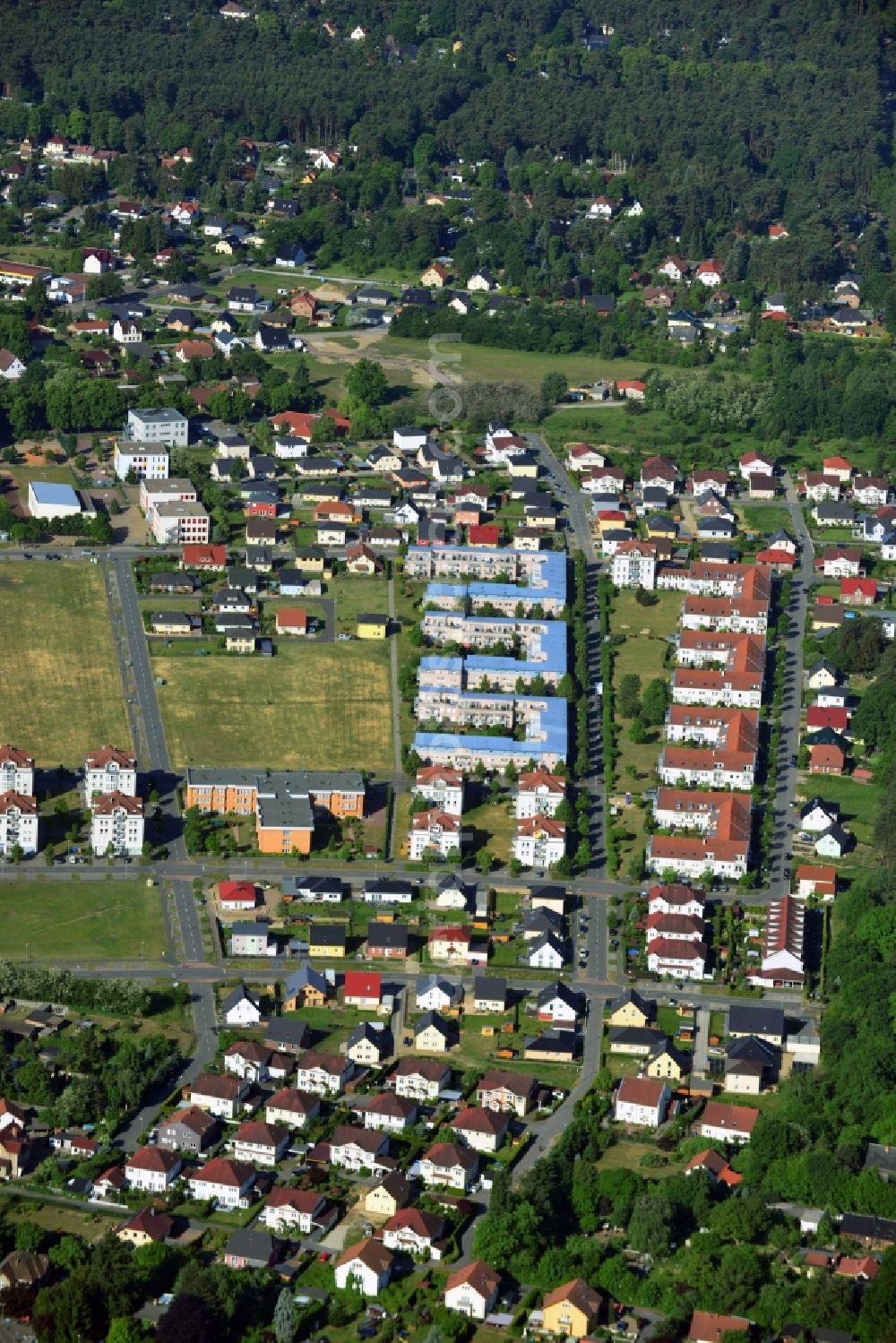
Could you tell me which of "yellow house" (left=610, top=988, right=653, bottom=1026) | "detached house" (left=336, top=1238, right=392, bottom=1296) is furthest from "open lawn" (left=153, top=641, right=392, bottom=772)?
"detached house" (left=336, top=1238, right=392, bottom=1296)

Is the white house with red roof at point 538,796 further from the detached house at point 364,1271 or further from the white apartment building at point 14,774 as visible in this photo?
the detached house at point 364,1271

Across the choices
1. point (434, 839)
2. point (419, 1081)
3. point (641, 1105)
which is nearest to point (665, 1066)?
point (641, 1105)

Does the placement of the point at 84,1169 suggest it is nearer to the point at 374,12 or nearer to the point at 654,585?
the point at 654,585

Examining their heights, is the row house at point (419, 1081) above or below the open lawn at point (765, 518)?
above

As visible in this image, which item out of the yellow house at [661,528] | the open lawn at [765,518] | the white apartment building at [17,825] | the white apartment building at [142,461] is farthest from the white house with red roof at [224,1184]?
the open lawn at [765,518]

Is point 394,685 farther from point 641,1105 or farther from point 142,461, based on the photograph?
point 641,1105

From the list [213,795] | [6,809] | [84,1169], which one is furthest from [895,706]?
[84,1169]
